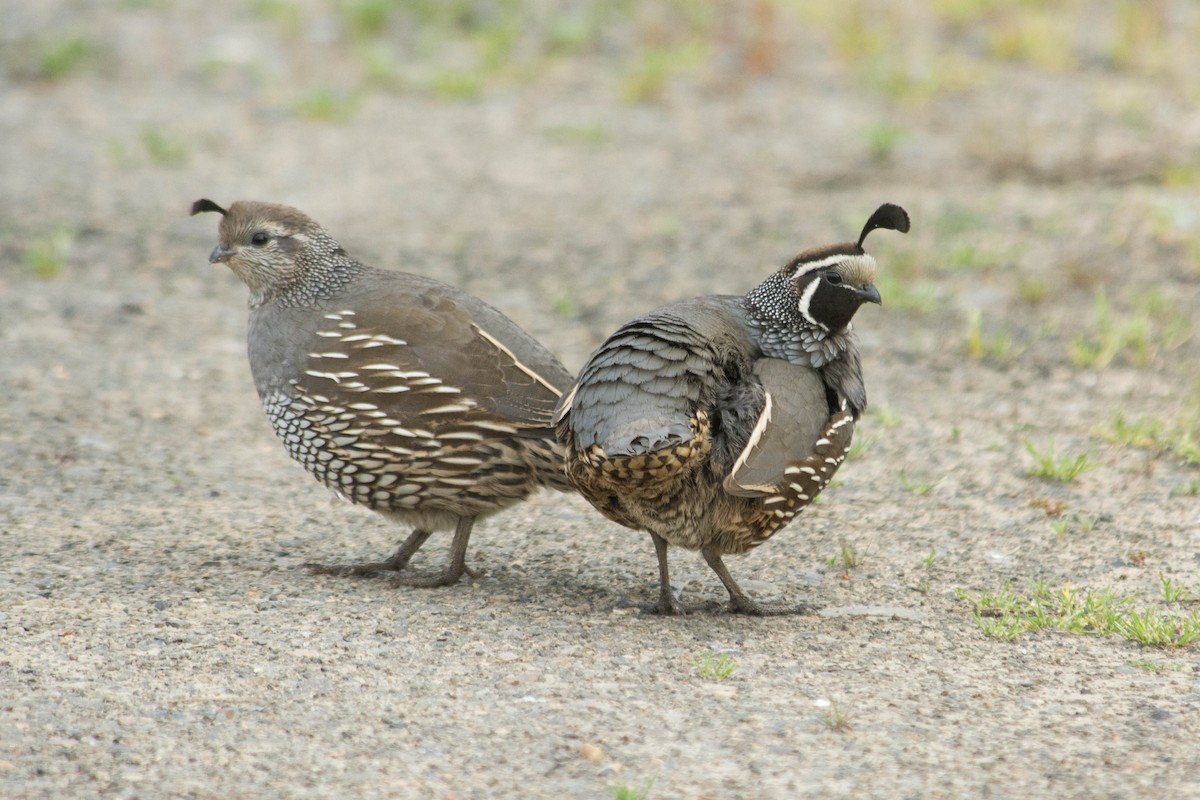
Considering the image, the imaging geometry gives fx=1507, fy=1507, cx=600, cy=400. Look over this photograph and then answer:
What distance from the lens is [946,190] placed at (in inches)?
398

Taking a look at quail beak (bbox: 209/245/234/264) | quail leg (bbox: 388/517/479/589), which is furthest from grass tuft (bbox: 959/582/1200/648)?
quail beak (bbox: 209/245/234/264)

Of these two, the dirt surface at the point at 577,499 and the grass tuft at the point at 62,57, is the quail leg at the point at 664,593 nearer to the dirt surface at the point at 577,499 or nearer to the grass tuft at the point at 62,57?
the dirt surface at the point at 577,499

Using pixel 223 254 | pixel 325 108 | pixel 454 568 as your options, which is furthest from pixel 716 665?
pixel 325 108

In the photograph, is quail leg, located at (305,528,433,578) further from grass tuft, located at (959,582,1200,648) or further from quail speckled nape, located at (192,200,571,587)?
grass tuft, located at (959,582,1200,648)

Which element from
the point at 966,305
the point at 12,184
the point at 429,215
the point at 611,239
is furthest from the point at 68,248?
the point at 966,305

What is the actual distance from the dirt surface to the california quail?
1.30 feet

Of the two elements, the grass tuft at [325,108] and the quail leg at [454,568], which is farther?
the grass tuft at [325,108]

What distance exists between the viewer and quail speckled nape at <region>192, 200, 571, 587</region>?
17.1 feet

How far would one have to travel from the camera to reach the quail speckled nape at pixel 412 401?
5219 mm

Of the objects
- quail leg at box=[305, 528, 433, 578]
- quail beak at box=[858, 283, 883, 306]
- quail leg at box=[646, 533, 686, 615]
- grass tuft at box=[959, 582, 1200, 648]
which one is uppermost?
quail beak at box=[858, 283, 883, 306]

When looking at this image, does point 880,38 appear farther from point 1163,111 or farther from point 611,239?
point 611,239

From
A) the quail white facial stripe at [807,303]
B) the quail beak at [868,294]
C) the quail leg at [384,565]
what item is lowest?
the quail leg at [384,565]

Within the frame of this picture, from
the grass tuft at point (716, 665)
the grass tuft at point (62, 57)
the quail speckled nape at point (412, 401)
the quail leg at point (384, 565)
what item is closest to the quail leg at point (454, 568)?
the quail speckled nape at point (412, 401)

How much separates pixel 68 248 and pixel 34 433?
270 centimetres
